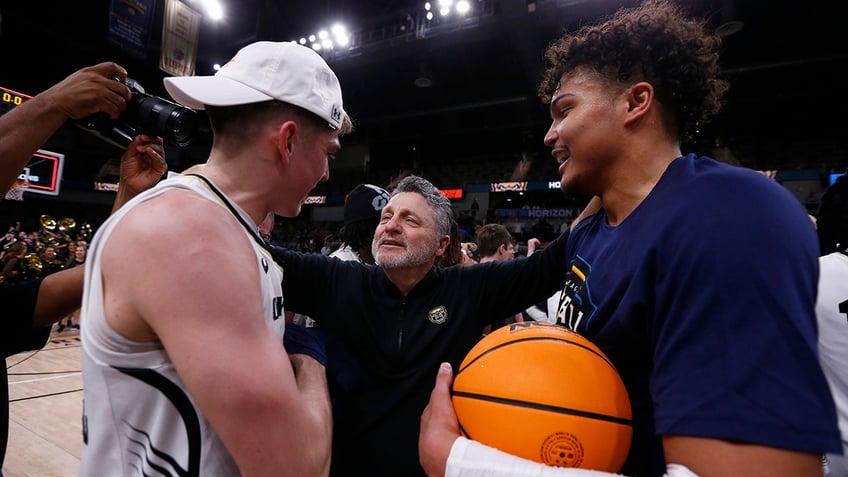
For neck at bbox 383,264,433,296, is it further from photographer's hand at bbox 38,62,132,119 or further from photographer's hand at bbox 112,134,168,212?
photographer's hand at bbox 38,62,132,119

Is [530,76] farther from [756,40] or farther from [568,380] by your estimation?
[568,380]

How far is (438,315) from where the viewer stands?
192 centimetres

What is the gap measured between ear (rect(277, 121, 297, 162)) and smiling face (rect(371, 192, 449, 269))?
83cm

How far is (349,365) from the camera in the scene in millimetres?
1831

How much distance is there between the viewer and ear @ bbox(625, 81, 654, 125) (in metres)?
1.30

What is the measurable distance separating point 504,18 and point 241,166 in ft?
41.5

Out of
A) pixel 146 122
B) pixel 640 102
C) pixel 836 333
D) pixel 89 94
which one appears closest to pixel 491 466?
pixel 640 102

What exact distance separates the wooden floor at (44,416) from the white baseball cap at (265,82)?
393 centimetres

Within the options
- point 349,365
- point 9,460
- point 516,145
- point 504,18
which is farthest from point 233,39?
point 349,365

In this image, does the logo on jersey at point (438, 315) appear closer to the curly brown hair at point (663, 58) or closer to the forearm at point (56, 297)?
the curly brown hair at point (663, 58)

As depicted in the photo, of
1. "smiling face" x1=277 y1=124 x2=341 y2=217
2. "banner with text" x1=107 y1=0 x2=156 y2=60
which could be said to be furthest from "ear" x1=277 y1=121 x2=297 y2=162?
"banner with text" x1=107 y1=0 x2=156 y2=60

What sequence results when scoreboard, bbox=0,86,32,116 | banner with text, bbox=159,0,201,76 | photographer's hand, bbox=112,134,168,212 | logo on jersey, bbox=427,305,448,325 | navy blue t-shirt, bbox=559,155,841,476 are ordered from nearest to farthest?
navy blue t-shirt, bbox=559,155,841,476, photographer's hand, bbox=112,134,168,212, logo on jersey, bbox=427,305,448,325, scoreboard, bbox=0,86,32,116, banner with text, bbox=159,0,201,76

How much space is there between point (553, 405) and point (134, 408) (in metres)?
1.00

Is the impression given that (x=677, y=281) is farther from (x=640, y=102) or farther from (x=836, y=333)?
(x=836, y=333)
